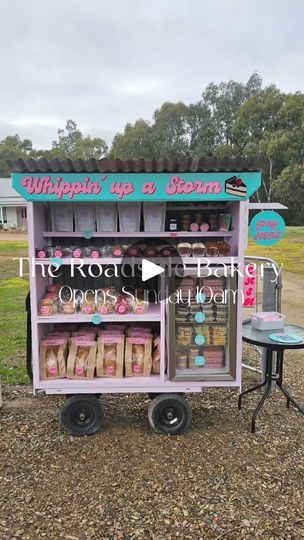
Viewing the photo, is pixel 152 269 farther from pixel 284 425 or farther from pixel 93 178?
pixel 284 425

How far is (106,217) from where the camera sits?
3.37m

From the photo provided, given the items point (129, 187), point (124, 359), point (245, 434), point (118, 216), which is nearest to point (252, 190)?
point (129, 187)

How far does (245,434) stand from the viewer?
323 centimetres

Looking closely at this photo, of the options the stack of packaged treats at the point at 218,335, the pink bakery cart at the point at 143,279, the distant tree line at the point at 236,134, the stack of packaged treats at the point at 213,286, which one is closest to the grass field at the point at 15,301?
the pink bakery cart at the point at 143,279

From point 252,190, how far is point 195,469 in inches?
80.8

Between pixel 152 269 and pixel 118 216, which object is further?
pixel 118 216

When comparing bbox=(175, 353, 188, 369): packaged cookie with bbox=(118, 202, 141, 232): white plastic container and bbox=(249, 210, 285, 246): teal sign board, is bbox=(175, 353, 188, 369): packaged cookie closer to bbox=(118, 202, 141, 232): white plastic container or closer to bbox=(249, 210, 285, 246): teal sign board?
bbox=(118, 202, 141, 232): white plastic container

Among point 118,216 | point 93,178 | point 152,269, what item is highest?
point 93,178

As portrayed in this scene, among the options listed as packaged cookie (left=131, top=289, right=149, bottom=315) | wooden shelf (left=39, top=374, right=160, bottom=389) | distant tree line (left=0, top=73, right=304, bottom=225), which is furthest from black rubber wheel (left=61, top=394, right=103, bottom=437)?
distant tree line (left=0, top=73, right=304, bottom=225)

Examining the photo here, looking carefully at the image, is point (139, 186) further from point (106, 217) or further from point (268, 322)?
point (268, 322)

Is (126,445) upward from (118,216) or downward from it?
downward

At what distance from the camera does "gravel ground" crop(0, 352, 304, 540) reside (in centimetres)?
226

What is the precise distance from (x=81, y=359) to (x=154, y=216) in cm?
134

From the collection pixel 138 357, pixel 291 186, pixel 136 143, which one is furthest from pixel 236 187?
pixel 136 143
